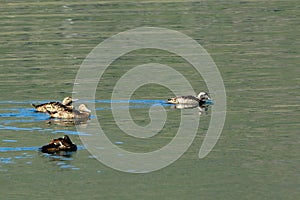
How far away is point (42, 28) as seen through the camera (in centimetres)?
3912

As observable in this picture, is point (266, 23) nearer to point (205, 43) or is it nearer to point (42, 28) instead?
point (205, 43)

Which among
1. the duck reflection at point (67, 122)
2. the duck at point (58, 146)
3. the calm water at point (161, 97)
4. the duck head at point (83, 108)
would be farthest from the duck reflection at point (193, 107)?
the duck at point (58, 146)

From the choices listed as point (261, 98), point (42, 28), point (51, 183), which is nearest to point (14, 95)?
point (261, 98)

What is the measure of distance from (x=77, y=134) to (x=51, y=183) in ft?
13.5

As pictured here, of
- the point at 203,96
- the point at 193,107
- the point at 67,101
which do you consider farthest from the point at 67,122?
the point at 203,96

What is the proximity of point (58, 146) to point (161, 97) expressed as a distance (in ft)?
21.8

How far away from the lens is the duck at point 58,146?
743 inches

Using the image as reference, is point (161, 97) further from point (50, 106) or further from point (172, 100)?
point (50, 106)

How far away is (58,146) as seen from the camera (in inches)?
745

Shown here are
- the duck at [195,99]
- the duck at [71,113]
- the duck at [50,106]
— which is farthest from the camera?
the duck at [195,99]

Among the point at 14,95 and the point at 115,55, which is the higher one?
the point at 115,55

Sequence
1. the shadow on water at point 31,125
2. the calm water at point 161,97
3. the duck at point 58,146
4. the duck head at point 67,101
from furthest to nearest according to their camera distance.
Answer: the duck head at point 67,101 → the duck at point 58,146 → the shadow on water at point 31,125 → the calm water at point 161,97

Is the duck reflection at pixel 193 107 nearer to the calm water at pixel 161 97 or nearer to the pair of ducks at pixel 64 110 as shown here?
the calm water at pixel 161 97

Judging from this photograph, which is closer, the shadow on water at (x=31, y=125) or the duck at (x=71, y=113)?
the shadow on water at (x=31, y=125)
